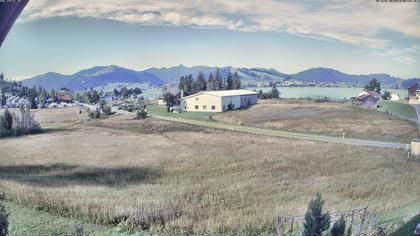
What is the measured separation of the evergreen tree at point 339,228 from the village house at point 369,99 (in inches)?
58.1

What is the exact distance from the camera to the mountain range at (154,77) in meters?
4.14

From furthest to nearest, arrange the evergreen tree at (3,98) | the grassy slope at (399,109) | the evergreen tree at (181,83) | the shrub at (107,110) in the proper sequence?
the grassy slope at (399,109), the shrub at (107,110), the evergreen tree at (181,83), the evergreen tree at (3,98)

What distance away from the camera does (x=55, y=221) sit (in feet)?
13.4

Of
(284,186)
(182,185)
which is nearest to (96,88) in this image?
(182,185)

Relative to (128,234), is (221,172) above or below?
above

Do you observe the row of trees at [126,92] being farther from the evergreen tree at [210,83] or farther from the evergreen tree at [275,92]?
the evergreen tree at [275,92]

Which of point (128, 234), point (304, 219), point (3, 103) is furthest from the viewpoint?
point (3, 103)

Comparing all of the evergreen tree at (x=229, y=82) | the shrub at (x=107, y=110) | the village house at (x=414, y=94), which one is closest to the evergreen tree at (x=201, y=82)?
the evergreen tree at (x=229, y=82)

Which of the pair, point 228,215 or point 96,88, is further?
point 96,88

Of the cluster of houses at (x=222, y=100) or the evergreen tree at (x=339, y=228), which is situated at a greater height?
the cluster of houses at (x=222, y=100)

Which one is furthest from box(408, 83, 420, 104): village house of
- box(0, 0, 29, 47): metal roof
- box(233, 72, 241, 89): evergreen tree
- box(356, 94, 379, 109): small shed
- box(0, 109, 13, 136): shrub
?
box(0, 109, 13, 136): shrub

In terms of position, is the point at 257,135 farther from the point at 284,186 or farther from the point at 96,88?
the point at 96,88

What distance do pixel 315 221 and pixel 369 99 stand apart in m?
1.70

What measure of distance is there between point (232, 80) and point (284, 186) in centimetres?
123
